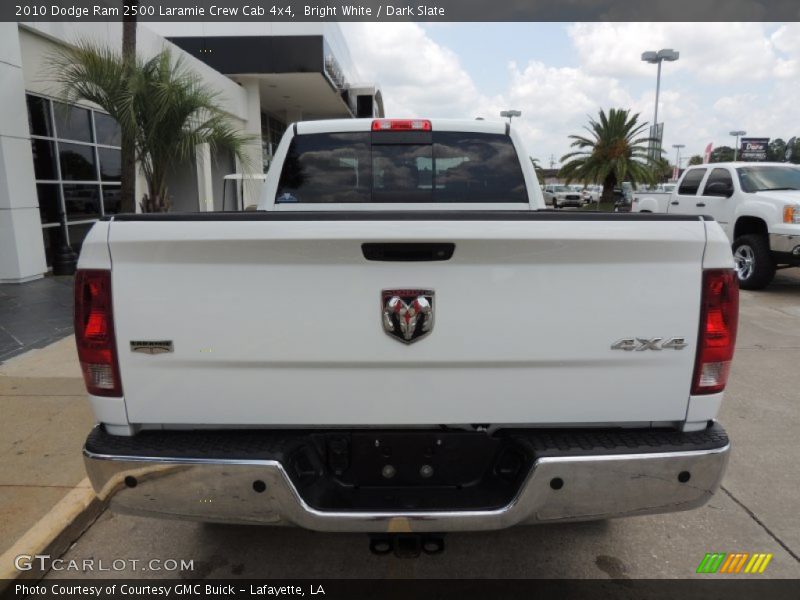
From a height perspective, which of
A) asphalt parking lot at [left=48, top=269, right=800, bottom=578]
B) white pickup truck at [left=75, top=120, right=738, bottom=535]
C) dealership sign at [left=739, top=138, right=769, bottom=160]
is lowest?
asphalt parking lot at [left=48, top=269, right=800, bottom=578]

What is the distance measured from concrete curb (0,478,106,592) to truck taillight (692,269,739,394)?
8.63 feet

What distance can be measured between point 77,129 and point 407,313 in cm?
1165

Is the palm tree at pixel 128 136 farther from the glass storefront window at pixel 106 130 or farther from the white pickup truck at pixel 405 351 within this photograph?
the white pickup truck at pixel 405 351

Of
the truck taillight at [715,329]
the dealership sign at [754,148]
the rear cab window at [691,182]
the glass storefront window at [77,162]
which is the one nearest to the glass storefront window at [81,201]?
the glass storefront window at [77,162]

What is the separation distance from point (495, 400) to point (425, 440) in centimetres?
31

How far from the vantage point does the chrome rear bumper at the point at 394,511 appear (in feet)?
6.86

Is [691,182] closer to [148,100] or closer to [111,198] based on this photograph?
[148,100]

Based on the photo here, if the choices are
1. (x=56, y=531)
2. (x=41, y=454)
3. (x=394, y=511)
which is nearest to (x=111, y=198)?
(x=41, y=454)

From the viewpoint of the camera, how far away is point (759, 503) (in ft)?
11.2

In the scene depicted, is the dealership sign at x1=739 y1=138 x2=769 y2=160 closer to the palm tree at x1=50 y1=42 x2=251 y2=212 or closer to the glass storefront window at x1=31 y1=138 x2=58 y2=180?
the palm tree at x1=50 y1=42 x2=251 y2=212

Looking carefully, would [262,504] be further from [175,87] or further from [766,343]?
[175,87]

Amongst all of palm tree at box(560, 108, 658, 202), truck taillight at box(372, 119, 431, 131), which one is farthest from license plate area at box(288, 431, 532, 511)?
palm tree at box(560, 108, 658, 202)

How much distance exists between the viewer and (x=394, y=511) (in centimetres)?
213
